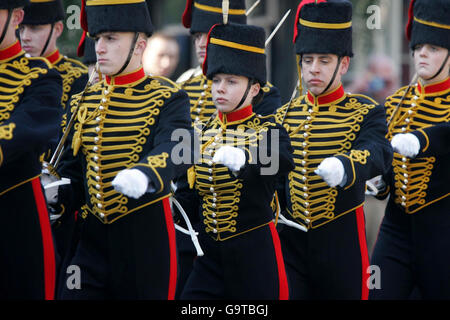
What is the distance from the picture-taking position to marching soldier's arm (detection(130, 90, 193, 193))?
449 centimetres

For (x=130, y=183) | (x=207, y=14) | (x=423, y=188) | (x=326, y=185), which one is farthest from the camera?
(x=207, y=14)

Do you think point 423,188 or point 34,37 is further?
point 34,37

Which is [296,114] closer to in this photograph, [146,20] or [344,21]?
[344,21]

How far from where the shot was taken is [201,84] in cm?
674

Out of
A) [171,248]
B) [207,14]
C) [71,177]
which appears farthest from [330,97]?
[71,177]

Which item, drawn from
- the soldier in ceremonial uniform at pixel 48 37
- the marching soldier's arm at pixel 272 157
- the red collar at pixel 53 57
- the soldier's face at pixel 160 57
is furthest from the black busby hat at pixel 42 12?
the soldier's face at pixel 160 57

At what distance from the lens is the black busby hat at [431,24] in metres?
6.13

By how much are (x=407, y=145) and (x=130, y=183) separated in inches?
72.8

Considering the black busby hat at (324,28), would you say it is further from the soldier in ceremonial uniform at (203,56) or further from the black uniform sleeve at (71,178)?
the black uniform sleeve at (71,178)

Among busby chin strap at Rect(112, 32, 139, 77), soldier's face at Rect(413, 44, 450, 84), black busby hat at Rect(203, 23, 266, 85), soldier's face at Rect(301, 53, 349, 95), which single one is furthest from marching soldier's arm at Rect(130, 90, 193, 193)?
soldier's face at Rect(413, 44, 450, 84)

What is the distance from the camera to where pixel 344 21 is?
19.5 ft

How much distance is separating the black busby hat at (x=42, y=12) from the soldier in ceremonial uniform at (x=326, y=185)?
1654 millimetres

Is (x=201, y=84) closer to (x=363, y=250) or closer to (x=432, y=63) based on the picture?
(x=432, y=63)

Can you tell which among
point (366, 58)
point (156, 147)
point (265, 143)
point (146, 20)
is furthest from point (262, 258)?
point (366, 58)
